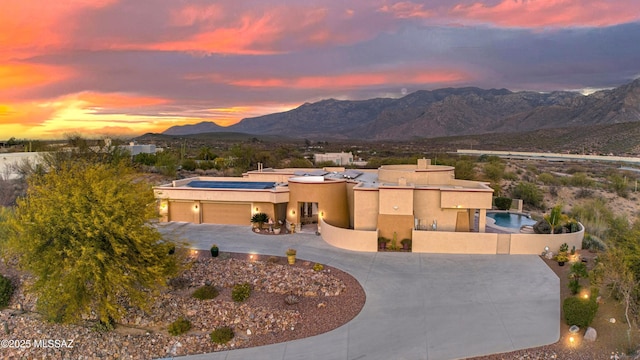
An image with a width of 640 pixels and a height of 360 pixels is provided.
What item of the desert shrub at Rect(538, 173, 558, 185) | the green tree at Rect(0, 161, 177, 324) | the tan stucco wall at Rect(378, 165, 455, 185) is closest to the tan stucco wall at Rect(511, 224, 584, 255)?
the tan stucco wall at Rect(378, 165, 455, 185)

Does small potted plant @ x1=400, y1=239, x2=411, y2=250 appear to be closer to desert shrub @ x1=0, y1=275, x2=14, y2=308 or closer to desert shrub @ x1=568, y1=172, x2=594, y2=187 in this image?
desert shrub @ x1=0, y1=275, x2=14, y2=308

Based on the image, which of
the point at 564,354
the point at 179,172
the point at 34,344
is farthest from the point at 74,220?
the point at 179,172

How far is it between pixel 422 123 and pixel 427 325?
157039 millimetres

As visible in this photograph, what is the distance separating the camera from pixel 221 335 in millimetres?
14086

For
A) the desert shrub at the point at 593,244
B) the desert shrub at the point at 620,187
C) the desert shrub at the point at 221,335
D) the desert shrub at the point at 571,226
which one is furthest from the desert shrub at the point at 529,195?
Result: the desert shrub at the point at 221,335

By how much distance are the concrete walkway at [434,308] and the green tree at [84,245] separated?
4092 millimetres

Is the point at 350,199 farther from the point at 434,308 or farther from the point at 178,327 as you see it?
the point at 178,327

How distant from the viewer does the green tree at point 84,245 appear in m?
13.4

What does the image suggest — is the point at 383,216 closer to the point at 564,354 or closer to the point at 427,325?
the point at 427,325

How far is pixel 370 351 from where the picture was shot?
12.6m

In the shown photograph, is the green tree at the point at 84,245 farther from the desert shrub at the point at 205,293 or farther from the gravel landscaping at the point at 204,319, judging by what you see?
the desert shrub at the point at 205,293

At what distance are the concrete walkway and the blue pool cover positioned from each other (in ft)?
23.7

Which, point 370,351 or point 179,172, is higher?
point 179,172

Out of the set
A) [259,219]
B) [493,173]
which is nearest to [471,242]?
[259,219]
